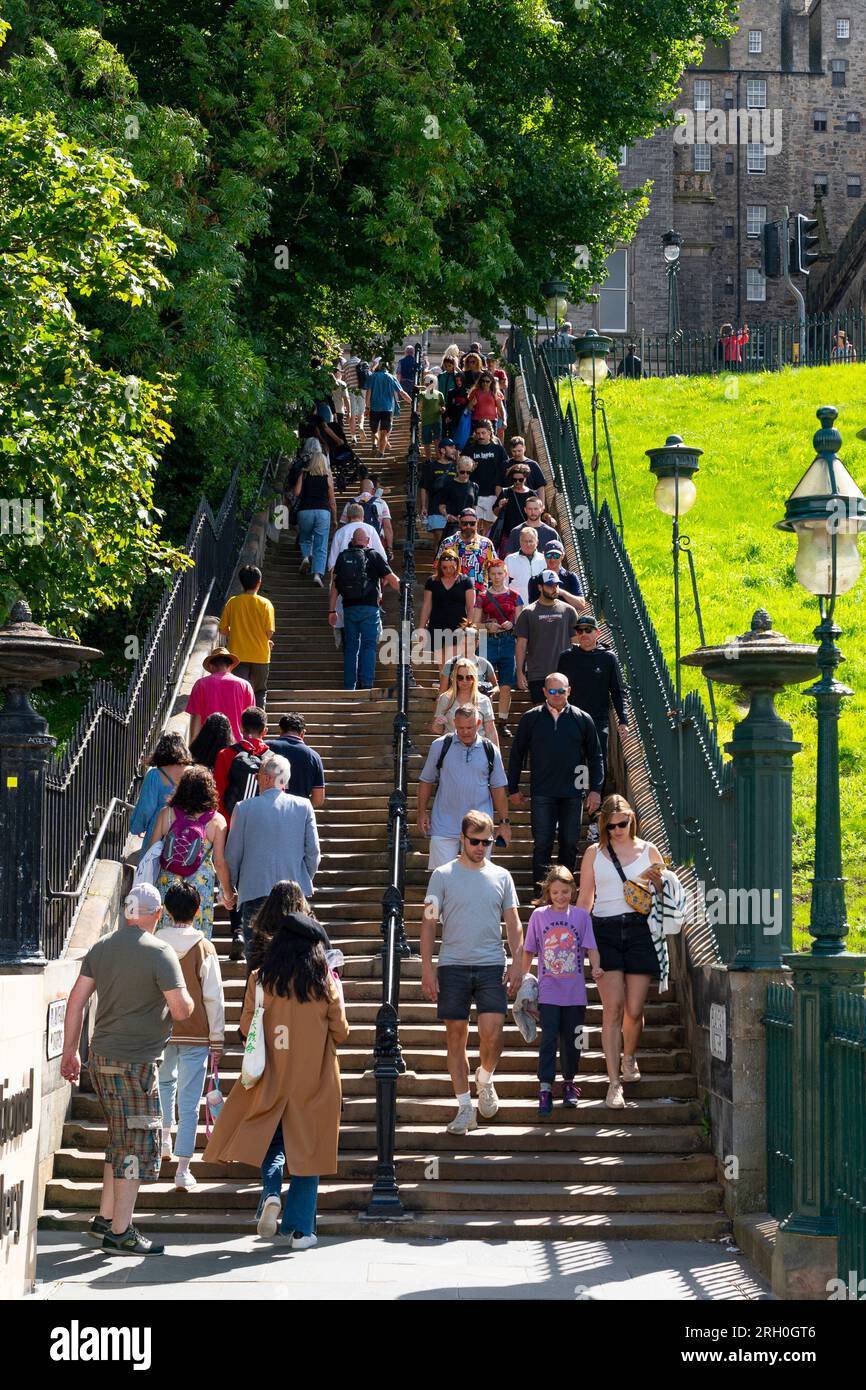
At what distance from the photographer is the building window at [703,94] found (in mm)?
93812

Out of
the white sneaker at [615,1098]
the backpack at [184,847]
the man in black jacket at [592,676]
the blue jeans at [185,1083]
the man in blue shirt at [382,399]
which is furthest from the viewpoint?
the man in blue shirt at [382,399]

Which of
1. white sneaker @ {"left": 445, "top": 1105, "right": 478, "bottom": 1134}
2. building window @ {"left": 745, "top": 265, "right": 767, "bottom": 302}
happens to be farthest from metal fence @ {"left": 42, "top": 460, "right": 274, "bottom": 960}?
building window @ {"left": 745, "top": 265, "right": 767, "bottom": 302}

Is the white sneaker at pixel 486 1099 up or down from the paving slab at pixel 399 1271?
up

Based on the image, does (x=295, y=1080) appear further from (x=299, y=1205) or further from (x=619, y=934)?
(x=619, y=934)

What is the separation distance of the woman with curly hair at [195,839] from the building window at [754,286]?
8137 centimetres

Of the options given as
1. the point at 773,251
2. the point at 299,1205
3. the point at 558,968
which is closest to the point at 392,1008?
the point at 558,968

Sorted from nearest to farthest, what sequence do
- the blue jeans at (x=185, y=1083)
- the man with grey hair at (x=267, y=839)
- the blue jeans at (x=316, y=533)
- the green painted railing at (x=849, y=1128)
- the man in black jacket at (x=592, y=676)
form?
the green painted railing at (x=849, y=1128), the blue jeans at (x=185, y=1083), the man with grey hair at (x=267, y=839), the man in black jacket at (x=592, y=676), the blue jeans at (x=316, y=533)

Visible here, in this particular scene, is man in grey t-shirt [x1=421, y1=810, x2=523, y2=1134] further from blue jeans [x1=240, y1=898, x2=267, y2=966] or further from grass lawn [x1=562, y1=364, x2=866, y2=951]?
grass lawn [x1=562, y1=364, x2=866, y2=951]

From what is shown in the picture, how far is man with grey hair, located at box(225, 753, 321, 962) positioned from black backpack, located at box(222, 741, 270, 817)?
46.0 inches

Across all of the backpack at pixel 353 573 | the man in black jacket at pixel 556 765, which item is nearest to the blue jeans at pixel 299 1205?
the man in black jacket at pixel 556 765

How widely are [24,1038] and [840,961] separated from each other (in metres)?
3.70

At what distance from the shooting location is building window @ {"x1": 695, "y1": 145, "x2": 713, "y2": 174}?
9319 centimetres

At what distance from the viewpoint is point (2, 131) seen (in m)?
15.5

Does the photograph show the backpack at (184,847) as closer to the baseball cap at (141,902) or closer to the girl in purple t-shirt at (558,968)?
the baseball cap at (141,902)
